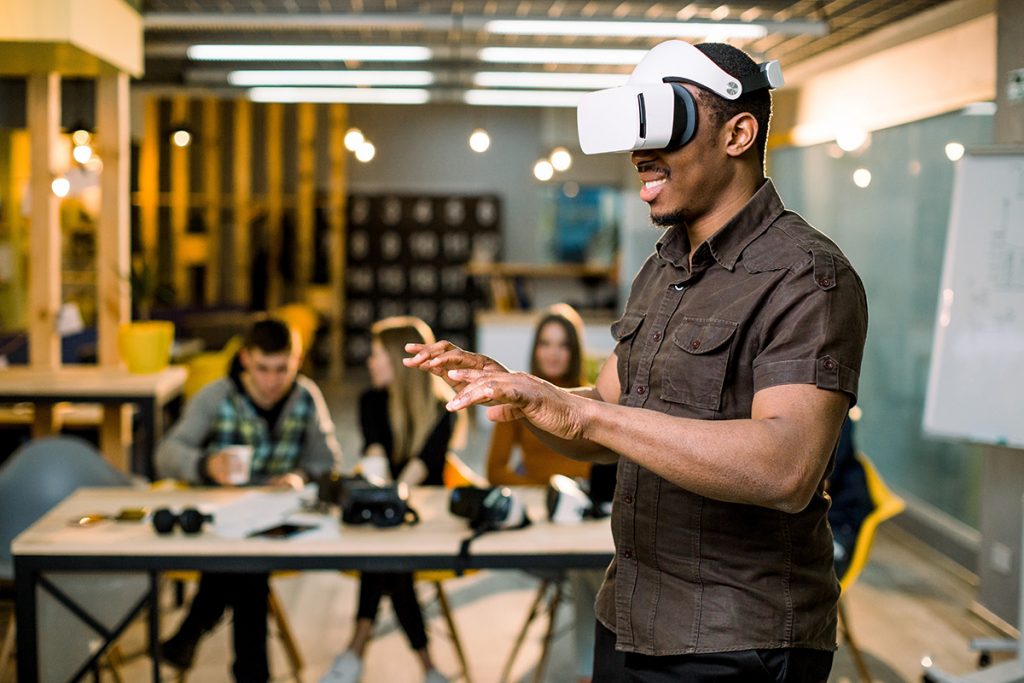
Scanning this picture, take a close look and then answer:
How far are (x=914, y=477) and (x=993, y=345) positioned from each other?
95.9 inches

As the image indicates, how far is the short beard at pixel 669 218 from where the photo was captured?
68.6 inches

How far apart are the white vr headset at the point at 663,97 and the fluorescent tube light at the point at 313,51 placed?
6.67 m

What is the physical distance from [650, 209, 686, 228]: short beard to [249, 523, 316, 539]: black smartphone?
2.02 m

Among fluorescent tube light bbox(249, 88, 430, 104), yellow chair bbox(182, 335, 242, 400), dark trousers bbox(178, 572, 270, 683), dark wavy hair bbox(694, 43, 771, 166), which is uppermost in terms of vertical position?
fluorescent tube light bbox(249, 88, 430, 104)

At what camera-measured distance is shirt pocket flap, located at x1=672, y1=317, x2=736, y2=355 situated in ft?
5.49

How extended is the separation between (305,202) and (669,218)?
13.1 meters

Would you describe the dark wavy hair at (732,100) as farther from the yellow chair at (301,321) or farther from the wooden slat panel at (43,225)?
the yellow chair at (301,321)

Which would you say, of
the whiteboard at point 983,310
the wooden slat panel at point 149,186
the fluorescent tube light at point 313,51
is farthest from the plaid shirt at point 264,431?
the wooden slat panel at point 149,186

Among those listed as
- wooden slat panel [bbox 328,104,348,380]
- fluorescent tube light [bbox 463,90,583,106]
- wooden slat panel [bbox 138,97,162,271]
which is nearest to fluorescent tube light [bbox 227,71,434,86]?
fluorescent tube light [bbox 463,90,583,106]

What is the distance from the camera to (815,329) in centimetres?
158

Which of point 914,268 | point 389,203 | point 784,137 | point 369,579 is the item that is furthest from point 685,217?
point 389,203

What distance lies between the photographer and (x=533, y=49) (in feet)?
27.0

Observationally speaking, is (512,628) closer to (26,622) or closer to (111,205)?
(26,622)

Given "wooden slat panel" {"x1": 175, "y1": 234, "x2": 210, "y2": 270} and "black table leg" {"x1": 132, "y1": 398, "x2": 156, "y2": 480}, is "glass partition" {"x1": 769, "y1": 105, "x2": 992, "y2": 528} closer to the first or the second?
"black table leg" {"x1": 132, "y1": 398, "x2": 156, "y2": 480}
